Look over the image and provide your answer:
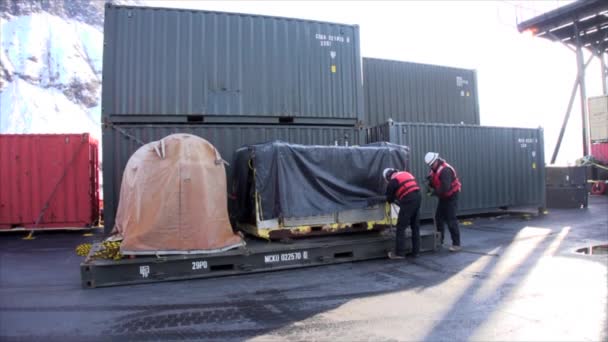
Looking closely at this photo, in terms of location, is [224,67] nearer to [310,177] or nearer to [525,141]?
[310,177]

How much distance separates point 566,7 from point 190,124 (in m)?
22.1

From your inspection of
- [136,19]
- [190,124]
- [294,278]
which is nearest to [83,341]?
[294,278]

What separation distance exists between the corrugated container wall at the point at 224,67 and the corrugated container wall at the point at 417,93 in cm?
303

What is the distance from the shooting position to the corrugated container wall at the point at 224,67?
8461 millimetres

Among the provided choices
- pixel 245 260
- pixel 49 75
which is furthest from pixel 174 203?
pixel 49 75

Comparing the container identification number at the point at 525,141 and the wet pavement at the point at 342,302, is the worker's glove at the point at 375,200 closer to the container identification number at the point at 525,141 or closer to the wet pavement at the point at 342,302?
the wet pavement at the point at 342,302

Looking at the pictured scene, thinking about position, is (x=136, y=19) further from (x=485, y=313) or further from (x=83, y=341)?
(x=485, y=313)

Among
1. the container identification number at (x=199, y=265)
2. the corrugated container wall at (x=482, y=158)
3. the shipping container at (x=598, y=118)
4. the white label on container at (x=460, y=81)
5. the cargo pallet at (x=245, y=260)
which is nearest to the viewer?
the cargo pallet at (x=245, y=260)

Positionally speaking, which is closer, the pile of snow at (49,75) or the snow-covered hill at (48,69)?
the pile of snow at (49,75)

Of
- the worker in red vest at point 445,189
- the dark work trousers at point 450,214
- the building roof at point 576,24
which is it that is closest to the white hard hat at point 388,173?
the worker in red vest at point 445,189

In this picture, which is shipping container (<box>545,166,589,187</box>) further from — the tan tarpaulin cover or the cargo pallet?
the tan tarpaulin cover

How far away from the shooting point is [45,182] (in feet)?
36.3

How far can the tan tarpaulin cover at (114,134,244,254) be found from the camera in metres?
5.96

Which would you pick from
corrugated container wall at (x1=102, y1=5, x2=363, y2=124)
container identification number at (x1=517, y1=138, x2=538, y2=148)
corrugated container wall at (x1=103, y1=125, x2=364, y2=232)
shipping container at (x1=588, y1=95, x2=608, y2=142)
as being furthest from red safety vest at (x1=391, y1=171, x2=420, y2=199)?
shipping container at (x1=588, y1=95, x2=608, y2=142)
